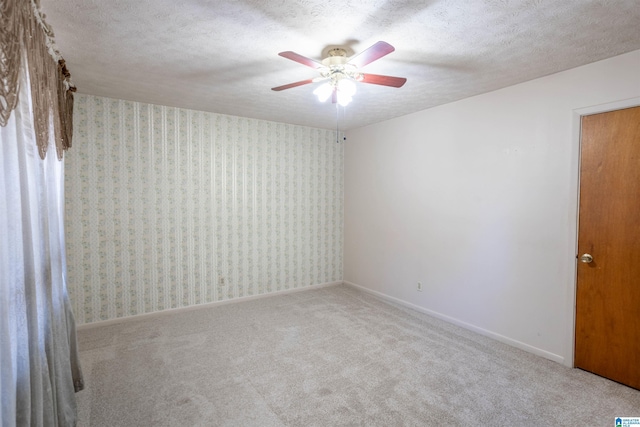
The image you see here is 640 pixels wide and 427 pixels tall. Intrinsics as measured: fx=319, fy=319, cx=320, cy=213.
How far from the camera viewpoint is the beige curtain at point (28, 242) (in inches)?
51.2

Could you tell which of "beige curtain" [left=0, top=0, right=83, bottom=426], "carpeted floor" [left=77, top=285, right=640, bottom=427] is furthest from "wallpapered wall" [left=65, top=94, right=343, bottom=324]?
"beige curtain" [left=0, top=0, right=83, bottom=426]

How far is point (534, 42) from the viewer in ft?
7.43

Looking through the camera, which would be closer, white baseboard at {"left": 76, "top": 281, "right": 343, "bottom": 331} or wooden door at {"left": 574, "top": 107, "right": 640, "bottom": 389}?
wooden door at {"left": 574, "top": 107, "right": 640, "bottom": 389}

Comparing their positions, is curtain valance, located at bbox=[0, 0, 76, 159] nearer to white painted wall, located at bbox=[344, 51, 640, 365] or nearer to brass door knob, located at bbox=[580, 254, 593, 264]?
white painted wall, located at bbox=[344, 51, 640, 365]

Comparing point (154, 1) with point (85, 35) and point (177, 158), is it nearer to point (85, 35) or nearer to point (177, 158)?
point (85, 35)

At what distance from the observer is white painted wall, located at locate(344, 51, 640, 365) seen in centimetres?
281

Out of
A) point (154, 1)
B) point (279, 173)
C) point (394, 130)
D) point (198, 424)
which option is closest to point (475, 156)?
point (394, 130)

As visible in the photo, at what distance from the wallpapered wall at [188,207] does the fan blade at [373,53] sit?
2.77 metres

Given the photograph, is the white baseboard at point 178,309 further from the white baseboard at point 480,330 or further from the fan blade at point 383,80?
the fan blade at point 383,80

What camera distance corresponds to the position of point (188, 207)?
4195 millimetres

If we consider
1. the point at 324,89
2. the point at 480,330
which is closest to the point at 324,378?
the point at 480,330

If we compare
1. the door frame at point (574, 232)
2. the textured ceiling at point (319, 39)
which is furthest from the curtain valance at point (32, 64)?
the door frame at point (574, 232)

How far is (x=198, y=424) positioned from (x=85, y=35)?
2.73 meters

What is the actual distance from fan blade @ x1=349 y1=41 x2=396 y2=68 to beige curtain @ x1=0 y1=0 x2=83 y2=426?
1.67 metres
